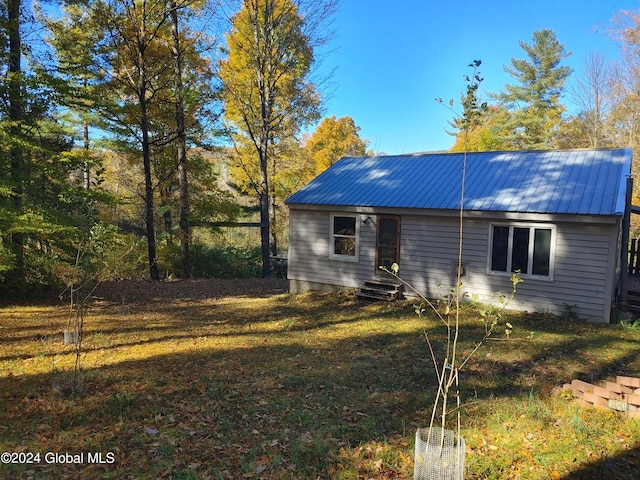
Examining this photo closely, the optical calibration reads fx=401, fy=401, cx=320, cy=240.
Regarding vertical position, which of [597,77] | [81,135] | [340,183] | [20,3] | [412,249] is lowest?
[412,249]

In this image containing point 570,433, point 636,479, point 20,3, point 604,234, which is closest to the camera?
point 636,479

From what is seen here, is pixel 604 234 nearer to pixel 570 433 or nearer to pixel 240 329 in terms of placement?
pixel 570 433

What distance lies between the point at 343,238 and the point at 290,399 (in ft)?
25.3

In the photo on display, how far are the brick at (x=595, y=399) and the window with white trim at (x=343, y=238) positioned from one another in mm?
7857

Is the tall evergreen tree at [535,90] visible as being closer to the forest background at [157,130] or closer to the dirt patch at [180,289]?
the forest background at [157,130]

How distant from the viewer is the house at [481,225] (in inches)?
372

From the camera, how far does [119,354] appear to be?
7.35 metres

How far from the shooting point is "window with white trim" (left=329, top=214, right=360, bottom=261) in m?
12.7

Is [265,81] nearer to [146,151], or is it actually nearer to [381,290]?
[146,151]

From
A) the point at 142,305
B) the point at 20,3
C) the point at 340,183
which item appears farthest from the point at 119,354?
the point at 20,3

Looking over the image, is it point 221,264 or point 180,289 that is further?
point 221,264

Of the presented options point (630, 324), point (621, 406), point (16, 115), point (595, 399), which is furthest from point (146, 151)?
point (630, 324)

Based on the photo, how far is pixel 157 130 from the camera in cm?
1827

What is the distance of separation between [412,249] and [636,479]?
8385mm
